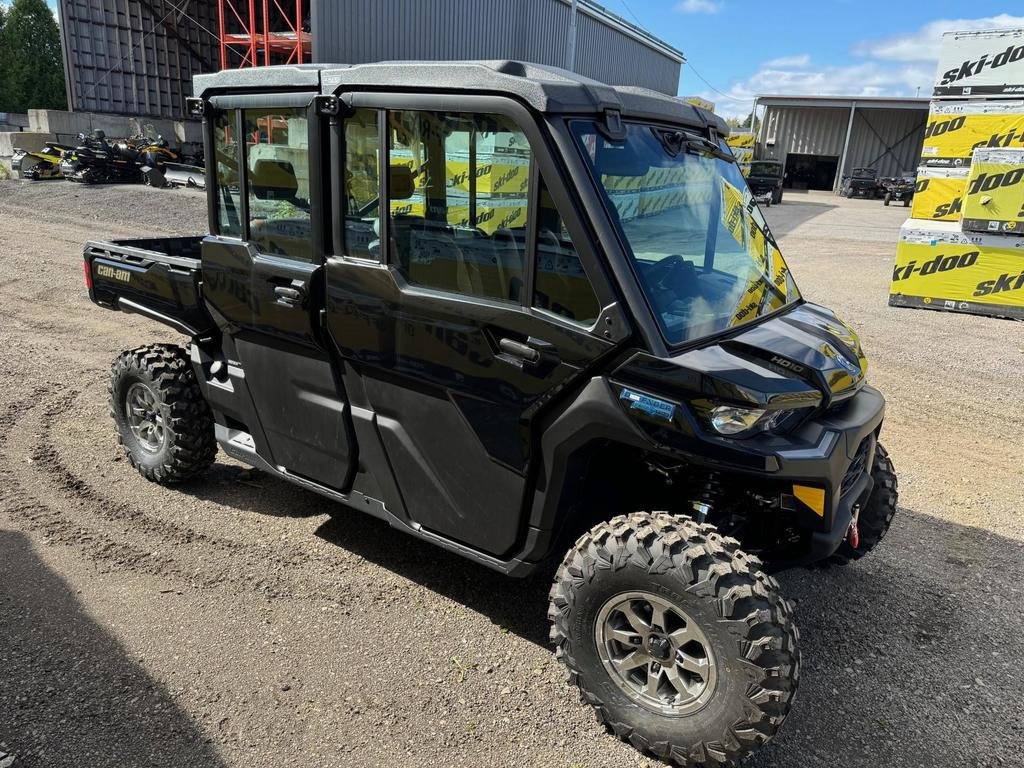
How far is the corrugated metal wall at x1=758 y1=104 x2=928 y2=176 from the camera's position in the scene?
152 ft

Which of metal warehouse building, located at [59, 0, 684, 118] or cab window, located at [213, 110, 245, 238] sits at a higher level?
metal warehouse building, located at [59, 0, 684, 118]

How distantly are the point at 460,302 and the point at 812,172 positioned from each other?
5130cm

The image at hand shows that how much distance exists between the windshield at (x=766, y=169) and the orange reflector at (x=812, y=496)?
3336cm

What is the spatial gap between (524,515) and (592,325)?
836 mm

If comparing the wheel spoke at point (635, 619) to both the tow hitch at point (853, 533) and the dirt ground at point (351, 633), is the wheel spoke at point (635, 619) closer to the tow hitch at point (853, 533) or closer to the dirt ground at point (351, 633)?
the dirt ground at point (351, 633)

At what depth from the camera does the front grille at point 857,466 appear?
2.96m

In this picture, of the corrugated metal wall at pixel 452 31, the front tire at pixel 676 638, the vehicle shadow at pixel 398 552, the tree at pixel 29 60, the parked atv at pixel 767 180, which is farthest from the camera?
the tree at pixel 29 60

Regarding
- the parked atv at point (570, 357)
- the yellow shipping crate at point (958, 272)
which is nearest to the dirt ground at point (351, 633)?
the parked atv at point (570, 357)

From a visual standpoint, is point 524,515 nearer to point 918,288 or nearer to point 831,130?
point 918,288

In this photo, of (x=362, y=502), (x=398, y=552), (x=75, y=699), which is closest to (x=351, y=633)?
(x=362, y=502)

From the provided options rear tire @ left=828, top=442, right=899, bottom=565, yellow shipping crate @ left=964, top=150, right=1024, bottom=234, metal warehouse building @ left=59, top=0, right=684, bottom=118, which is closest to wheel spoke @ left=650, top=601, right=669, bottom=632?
rear tire @ left=828, top=442, right=899, bottom=565

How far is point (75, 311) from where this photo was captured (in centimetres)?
845

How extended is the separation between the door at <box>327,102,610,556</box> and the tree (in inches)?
2182

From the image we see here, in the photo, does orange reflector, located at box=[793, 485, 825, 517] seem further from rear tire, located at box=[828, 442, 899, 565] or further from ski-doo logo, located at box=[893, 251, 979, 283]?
ski-doo logo, located at box=[893, 251, 979, 283]
